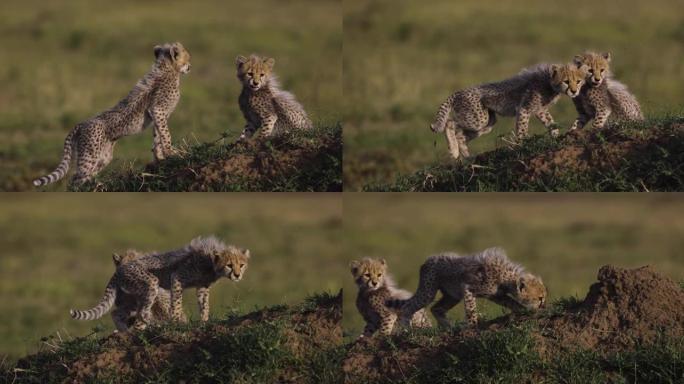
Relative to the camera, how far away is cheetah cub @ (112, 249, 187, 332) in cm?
1191

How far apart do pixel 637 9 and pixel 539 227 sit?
9033 mm

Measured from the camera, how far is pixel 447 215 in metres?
27.7

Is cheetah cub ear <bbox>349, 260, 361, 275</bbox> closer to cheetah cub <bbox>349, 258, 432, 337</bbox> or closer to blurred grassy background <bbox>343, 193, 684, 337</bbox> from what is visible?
cheetah cub <bbox>349, 258, 432, 337</bbox>

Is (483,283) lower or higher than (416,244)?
higher

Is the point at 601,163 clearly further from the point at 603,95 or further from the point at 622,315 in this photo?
the point at 622,315

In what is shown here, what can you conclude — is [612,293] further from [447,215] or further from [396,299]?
[447,215]

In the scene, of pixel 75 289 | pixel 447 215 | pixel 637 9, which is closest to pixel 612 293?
pixel 75 289

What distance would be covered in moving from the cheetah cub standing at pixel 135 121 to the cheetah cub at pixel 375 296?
5.78 ft

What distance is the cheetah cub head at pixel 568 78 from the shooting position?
1209cm

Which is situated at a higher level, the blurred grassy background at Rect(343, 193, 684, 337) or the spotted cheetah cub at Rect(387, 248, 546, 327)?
the spotted cheetah cub at Rect(387, 248, 546, 327)

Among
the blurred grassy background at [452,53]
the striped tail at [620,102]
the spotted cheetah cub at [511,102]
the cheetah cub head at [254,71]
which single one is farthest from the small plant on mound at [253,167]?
the blurred grassy background at [452,53]

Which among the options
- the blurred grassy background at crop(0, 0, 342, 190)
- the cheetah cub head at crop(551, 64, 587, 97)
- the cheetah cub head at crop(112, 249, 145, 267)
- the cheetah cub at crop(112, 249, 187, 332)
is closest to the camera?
the cheetah cub at crop(112, 249, 187, 332)

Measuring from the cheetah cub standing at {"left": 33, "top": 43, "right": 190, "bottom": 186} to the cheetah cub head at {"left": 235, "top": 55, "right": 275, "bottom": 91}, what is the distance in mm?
466

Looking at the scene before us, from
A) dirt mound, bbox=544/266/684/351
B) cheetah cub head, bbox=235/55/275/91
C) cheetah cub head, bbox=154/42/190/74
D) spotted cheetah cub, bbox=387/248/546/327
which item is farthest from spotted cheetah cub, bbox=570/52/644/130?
cheetah cub head, bbox=154/42/190/74
